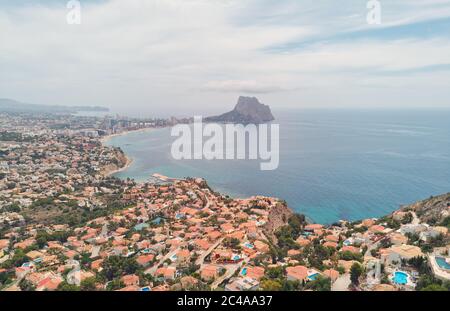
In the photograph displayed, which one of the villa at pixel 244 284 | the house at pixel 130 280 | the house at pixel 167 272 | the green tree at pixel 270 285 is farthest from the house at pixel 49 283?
the green tree at pixel 270 285

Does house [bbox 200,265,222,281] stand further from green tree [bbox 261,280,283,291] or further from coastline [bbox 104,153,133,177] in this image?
coastline [bbox 104,153,133,177]

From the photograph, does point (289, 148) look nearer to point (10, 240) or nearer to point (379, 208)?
point (379, 208)

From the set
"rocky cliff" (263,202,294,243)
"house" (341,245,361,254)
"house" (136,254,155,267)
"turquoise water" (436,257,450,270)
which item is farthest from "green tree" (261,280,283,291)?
"rocky cliff" (263,202,294,243)

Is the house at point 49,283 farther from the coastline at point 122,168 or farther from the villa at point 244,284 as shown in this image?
the coastline at point 122,168

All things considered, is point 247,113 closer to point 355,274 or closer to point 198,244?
point 198,244

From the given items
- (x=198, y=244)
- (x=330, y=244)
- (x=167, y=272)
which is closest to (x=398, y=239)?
(x=330, y=244)

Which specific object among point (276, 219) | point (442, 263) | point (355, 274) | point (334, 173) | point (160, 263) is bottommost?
point (160, 263)

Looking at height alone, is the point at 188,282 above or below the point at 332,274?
below

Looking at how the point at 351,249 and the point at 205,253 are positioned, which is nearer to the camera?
the point at 351,249

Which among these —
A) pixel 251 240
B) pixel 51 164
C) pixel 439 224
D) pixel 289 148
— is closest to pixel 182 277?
pixel 251 240
